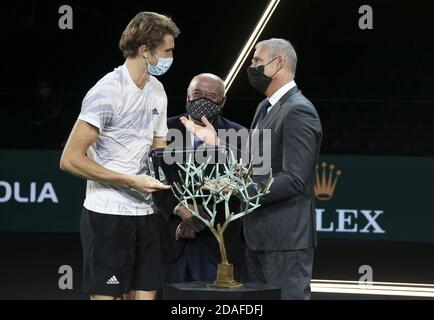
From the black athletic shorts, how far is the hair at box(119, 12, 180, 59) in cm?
62

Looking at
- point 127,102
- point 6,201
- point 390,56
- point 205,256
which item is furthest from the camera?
point 390,56

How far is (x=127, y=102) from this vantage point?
142 inches

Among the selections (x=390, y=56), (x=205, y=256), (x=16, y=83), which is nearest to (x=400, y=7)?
(x=390, y=56)

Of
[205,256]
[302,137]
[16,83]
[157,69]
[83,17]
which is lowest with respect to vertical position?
[205,256]

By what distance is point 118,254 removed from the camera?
11.8 feet

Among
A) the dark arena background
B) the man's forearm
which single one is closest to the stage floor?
the dark arena background

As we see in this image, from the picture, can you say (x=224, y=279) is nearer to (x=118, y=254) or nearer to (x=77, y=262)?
(x=118, y=254)

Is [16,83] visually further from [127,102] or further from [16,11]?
[127,102]

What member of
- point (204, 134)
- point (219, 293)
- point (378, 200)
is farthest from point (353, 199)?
point (219, 293)

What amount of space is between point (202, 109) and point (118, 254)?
3.14 feet

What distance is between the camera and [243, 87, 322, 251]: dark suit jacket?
374 centimetres

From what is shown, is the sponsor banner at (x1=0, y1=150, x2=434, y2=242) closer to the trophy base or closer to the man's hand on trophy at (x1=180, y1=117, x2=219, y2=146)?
the man's hand on trophy at (x1=180, y1=117, x2=219, y2=146)

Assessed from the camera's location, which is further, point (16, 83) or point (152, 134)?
point (16, 83)

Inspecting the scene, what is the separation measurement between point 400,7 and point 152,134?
5.55 metres
